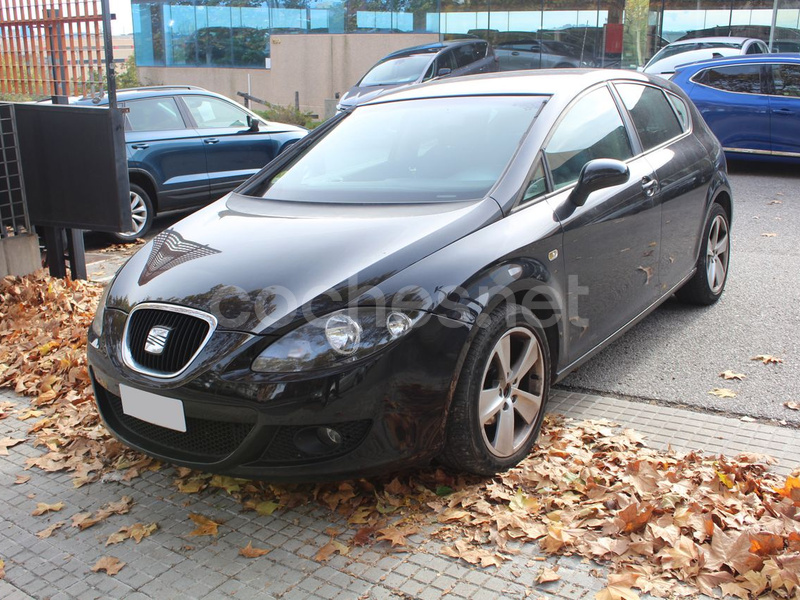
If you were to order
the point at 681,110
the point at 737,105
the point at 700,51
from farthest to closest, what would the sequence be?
the point at 700,51 < the point at 737,105 < the point at 681,110

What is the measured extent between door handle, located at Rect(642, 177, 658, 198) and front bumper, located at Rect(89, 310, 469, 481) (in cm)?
198

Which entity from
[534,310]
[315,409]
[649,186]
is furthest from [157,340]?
[649,186]

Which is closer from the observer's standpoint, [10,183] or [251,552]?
[251,552]

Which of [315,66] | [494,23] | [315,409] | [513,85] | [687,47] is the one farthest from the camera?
[315,66]

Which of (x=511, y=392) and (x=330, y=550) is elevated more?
(x=511, y=392)

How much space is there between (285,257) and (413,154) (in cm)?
115

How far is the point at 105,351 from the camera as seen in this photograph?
3.51 m

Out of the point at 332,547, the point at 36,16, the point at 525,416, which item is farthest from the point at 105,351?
the point at 36,16

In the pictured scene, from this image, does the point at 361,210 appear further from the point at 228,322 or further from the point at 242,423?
the point at 242,423

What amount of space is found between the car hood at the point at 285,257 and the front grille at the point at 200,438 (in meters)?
0.37

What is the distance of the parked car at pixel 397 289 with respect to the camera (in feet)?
10.3

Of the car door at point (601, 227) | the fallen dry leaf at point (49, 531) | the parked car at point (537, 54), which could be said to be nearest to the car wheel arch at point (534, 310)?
the car door at point (601, 227)

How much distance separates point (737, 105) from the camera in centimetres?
1141

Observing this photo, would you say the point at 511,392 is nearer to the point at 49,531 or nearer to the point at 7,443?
the point at 49,531
